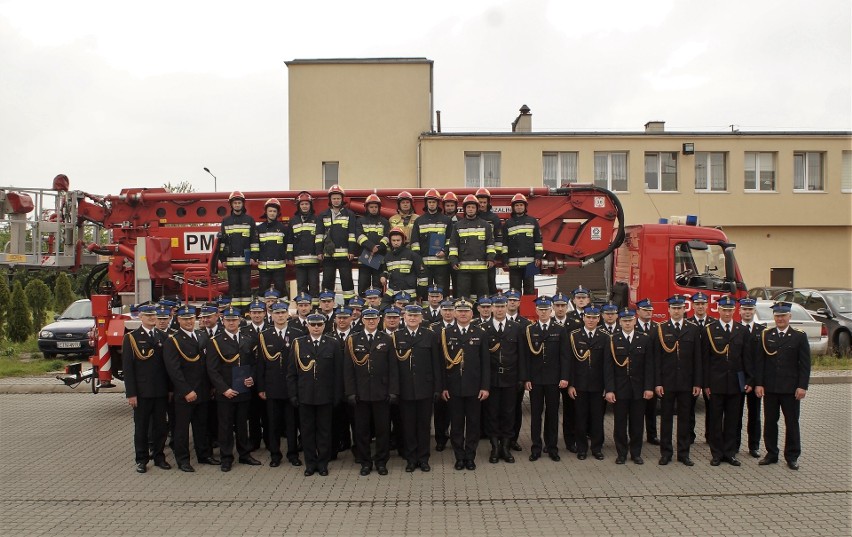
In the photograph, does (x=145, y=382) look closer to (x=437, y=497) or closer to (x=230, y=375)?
(x=230, y=375)

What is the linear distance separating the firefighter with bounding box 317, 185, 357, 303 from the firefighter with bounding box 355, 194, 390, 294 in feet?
0.41

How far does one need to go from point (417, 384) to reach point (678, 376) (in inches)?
115

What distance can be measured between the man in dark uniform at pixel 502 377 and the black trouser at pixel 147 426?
3.68 meters

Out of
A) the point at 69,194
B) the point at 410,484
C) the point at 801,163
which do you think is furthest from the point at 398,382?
the point at 801,163

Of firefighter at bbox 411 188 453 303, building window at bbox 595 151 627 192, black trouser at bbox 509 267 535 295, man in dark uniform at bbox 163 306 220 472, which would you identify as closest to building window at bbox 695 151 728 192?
building window at bbox 595 151 627 192

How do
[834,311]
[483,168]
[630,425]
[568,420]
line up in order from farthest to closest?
[483,168] < [834,311] < [568,420] < [630,425]

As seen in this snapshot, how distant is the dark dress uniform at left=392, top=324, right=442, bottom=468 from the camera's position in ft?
23.1

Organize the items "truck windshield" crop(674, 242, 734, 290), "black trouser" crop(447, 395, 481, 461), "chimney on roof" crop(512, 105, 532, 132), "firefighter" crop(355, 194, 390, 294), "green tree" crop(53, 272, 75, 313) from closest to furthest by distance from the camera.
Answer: "black trouser" crop(447, 395, 481, 461) → "firefighter" crop(355, 194, 390, 294) → "truck windshield" crop(674, 242, 734, 290) → "green tree" crop(53, 272, 75, 313) → "chimney on roof" crop(512, 105, 532, 132)

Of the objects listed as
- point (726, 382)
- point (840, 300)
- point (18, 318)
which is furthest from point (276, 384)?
point (18, 318)

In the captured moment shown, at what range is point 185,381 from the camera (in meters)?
7.27

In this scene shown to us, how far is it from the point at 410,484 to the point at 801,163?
21.4 m

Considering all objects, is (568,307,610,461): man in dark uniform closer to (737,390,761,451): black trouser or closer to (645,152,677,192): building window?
(737,390,761,451): black trouser

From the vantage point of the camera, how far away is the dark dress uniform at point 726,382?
7297mm

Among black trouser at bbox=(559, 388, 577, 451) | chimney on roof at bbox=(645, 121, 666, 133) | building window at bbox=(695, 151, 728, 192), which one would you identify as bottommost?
black trouser at bbox=(559, 388, 577, 451)
